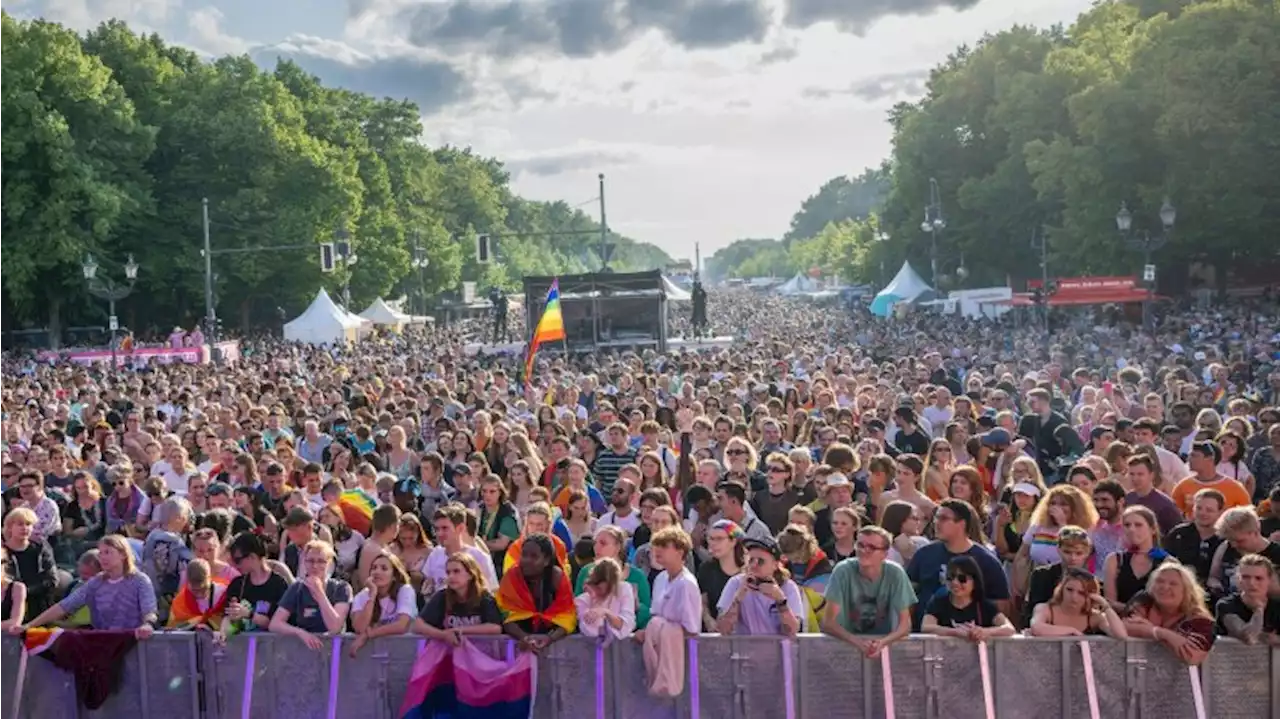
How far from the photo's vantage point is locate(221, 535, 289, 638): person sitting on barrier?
330 inches

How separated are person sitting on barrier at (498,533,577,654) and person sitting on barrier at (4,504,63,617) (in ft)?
10.1

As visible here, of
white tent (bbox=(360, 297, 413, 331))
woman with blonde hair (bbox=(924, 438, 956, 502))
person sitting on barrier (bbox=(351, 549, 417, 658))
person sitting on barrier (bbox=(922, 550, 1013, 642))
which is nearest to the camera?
person sitting on barrier (bbox=(922, 550, 1013, 642))

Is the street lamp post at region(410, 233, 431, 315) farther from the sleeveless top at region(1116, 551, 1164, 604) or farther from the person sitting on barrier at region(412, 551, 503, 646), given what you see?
the sleeveless top at region(1116, 551, 1164, 604)

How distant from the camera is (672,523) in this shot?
9.08 meters

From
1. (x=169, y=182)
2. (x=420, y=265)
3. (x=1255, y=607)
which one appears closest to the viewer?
(x=1255, y=607)

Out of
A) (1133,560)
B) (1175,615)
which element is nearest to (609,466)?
(1133,560)

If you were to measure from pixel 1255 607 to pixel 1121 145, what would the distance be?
43202 millimetres

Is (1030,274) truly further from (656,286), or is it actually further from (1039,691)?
(1039,691)

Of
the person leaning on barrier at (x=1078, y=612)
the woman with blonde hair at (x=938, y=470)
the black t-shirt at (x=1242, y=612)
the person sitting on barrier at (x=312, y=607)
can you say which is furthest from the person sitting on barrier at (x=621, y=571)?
the woman with blonde hair at (x=938, y=470)

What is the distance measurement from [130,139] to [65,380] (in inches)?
1211

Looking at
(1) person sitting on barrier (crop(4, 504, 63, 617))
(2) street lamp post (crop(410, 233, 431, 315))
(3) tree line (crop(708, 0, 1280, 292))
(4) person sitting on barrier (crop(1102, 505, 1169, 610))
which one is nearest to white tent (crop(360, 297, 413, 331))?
(2) street lamp post (crop(410, 233, 431, 315))

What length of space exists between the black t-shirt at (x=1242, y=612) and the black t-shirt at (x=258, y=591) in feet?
16.1

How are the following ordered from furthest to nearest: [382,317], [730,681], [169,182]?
[382,317]
[169,182]
[730,681]

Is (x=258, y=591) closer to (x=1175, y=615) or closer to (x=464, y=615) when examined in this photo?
(x=464, y=615)
